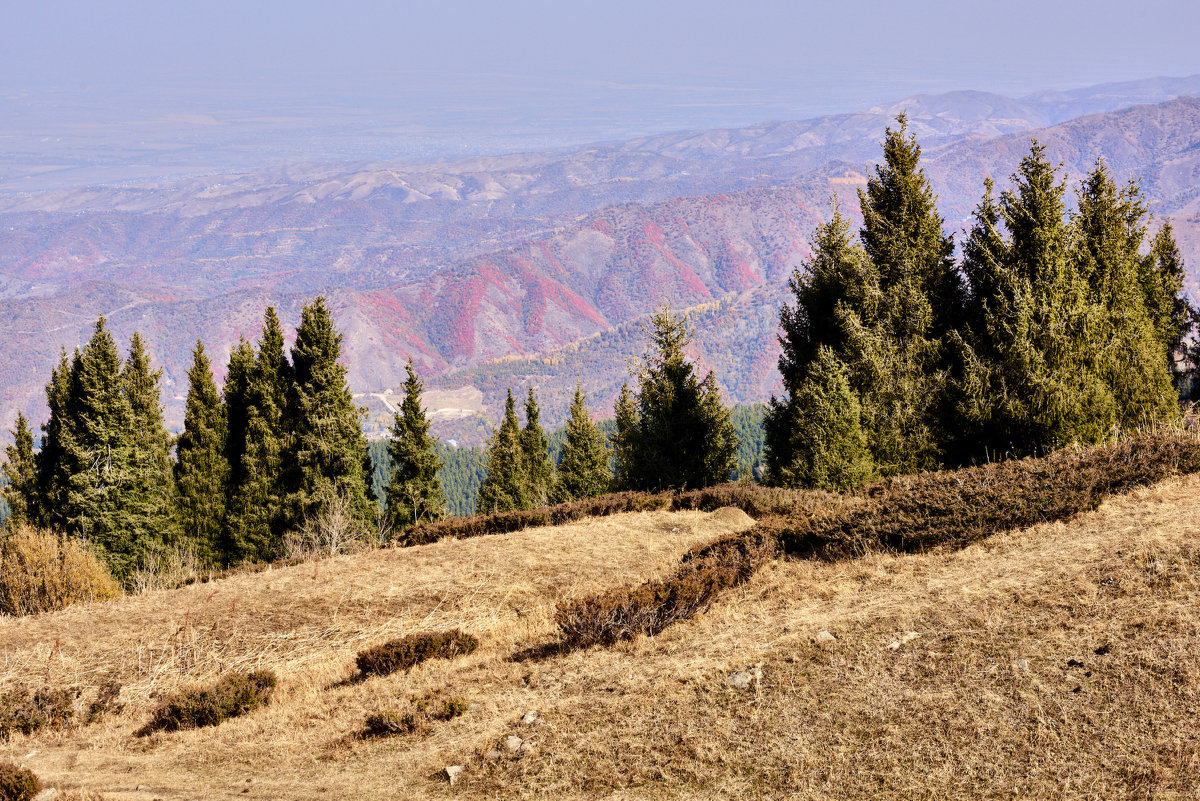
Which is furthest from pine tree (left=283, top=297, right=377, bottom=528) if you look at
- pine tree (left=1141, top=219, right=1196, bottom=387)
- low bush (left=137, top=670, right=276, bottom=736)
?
pine tree (left=1141, top=219, right=1196, bottom=387)

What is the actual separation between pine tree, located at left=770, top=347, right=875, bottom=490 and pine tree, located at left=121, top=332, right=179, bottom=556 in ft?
93.0

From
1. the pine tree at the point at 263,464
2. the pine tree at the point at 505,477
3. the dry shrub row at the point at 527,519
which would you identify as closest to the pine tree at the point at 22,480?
the pine tree at the point at 263,464

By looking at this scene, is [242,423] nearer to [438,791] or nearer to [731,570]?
[731,570]

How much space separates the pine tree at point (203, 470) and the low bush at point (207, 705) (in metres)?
29.5

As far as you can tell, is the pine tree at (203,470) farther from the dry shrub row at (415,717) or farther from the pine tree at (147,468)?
the dry shrub row at (415,717)

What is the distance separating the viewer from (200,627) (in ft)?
51.8

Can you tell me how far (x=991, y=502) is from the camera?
44.3 ft

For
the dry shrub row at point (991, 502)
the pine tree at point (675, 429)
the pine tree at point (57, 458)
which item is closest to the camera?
the dry shrub row at point (991, 502)

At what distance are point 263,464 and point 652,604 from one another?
30.5m

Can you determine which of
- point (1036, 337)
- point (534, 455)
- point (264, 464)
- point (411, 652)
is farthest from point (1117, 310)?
point (534, 455)

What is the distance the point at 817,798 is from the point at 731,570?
7.07 meters

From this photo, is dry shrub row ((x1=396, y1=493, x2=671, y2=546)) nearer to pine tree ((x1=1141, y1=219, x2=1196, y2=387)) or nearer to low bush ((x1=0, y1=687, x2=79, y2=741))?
low bush ((x1=0, y1=687, x2=79, y2=741))

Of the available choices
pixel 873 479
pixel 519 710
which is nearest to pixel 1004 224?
pixel 873 479

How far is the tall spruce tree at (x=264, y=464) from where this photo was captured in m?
37.2
